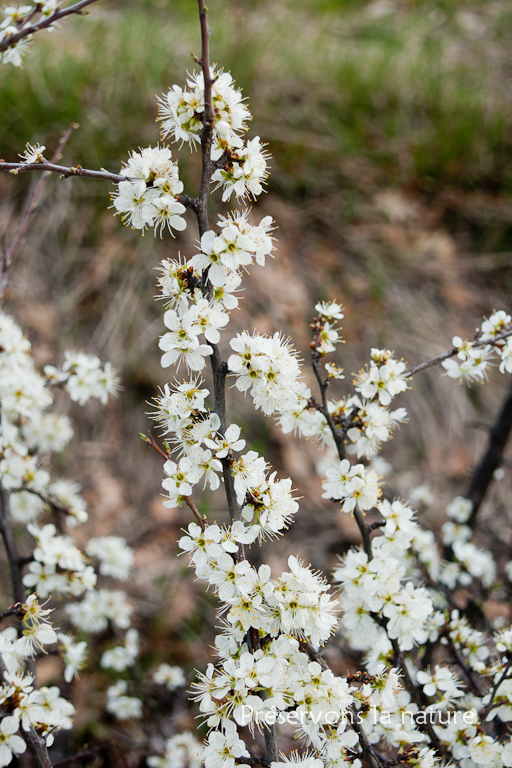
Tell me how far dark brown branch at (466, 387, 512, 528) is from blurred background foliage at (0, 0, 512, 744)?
751 mm

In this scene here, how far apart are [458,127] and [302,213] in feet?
4.66

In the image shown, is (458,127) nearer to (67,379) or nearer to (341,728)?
(67,379)

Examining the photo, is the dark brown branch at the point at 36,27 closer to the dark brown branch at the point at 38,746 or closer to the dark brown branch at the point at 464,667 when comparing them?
the dark brown branch at the point at 38,746

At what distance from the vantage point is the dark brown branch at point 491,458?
2.48 metres

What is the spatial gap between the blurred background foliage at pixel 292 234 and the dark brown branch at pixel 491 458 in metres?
0.75

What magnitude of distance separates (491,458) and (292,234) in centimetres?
246

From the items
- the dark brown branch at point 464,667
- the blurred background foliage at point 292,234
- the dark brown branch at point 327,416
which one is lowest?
the dark brown branch at point 464,667

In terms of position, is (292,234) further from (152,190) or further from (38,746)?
(38,746)

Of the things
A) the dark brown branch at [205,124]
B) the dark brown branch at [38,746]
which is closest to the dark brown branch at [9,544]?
the dark brown branch at [38,746]

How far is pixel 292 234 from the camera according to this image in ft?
14.4

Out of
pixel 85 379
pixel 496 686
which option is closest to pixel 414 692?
pixel 496 686

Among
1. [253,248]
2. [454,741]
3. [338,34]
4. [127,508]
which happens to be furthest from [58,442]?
[338,34]

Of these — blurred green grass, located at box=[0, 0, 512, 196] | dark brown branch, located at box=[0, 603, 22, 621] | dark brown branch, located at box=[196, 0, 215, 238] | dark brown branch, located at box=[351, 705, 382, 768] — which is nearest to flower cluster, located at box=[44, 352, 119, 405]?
dark brown branch, located at box=[0, 603, 22, 621]

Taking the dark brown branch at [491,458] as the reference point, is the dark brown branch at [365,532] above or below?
below
